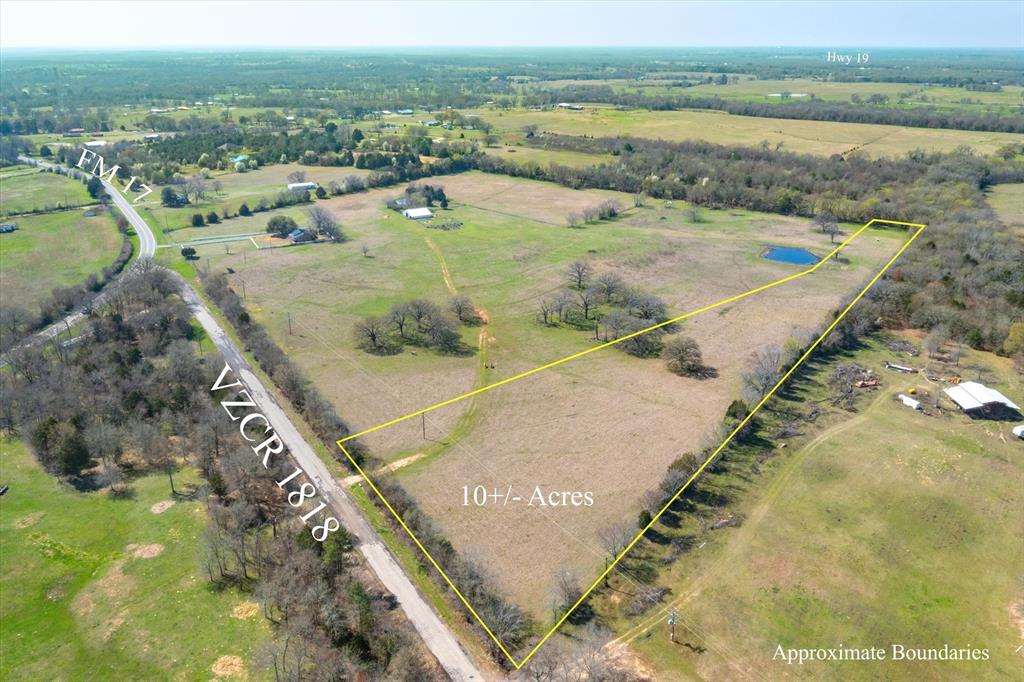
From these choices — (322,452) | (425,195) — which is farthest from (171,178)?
(322,452)

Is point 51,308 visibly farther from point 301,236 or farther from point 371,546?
point 371,546

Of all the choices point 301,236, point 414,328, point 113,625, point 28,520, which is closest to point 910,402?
point 414,328

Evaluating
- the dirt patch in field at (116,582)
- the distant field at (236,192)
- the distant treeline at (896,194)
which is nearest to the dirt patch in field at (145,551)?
the dirt patch in field at (116,582)

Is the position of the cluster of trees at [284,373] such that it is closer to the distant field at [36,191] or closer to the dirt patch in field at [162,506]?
the dirt patch in field at [162,506]

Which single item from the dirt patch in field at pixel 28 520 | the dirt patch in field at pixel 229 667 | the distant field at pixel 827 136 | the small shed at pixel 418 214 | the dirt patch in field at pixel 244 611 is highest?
the distant field at pixel 827 136

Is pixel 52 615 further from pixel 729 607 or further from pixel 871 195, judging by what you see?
pixel 871 195

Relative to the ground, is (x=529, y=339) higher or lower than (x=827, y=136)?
lower

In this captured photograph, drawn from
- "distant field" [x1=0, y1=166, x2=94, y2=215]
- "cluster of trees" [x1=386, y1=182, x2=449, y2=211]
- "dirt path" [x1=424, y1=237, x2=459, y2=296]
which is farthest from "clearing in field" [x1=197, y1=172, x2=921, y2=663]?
"distant field" [x1=0, y1=166, x2=94, y2=215]
